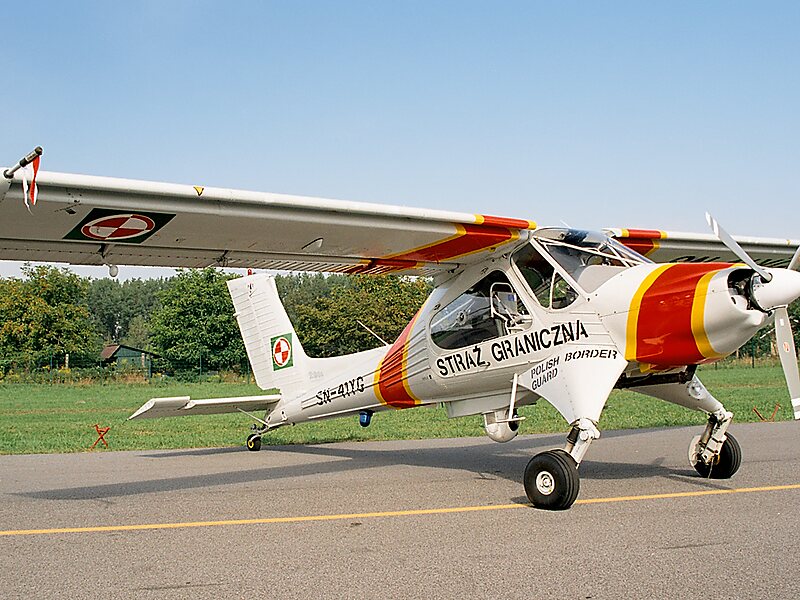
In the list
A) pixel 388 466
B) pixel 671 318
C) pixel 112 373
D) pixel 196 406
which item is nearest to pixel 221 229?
pixel 196 406

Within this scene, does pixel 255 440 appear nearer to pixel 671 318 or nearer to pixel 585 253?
pixel 585 253

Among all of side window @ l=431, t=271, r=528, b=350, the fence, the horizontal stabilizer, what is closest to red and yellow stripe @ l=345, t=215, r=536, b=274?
side window @ l=431, t=271, r=528, b=350

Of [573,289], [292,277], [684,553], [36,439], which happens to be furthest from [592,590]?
[292,277]

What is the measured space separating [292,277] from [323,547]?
431 feet

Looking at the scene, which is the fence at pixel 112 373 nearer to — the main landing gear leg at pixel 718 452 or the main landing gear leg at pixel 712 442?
the main landing gear leg at pixel 712 442

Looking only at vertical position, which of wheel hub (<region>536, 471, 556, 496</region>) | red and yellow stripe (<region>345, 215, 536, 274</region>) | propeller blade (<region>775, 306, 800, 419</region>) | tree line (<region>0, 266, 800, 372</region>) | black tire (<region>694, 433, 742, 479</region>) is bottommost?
black tire (<region>694, 433, 742, 479</region>)

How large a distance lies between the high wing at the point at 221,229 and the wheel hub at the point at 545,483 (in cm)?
276

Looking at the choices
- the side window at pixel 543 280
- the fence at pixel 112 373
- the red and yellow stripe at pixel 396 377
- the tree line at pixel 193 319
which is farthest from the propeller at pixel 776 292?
the tree line at pixel 193 319

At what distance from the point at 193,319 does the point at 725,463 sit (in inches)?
2599

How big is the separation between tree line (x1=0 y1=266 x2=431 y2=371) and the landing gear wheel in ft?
146

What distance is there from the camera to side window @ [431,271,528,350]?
874 cm

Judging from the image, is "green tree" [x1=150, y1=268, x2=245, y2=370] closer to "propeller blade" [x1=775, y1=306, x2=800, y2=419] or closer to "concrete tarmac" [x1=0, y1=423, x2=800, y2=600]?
"concrete tarmac" [x1=0, y1=423, x2=800, y2=600]

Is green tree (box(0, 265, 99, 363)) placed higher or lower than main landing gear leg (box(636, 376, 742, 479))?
higher

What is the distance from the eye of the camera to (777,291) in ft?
22.3
